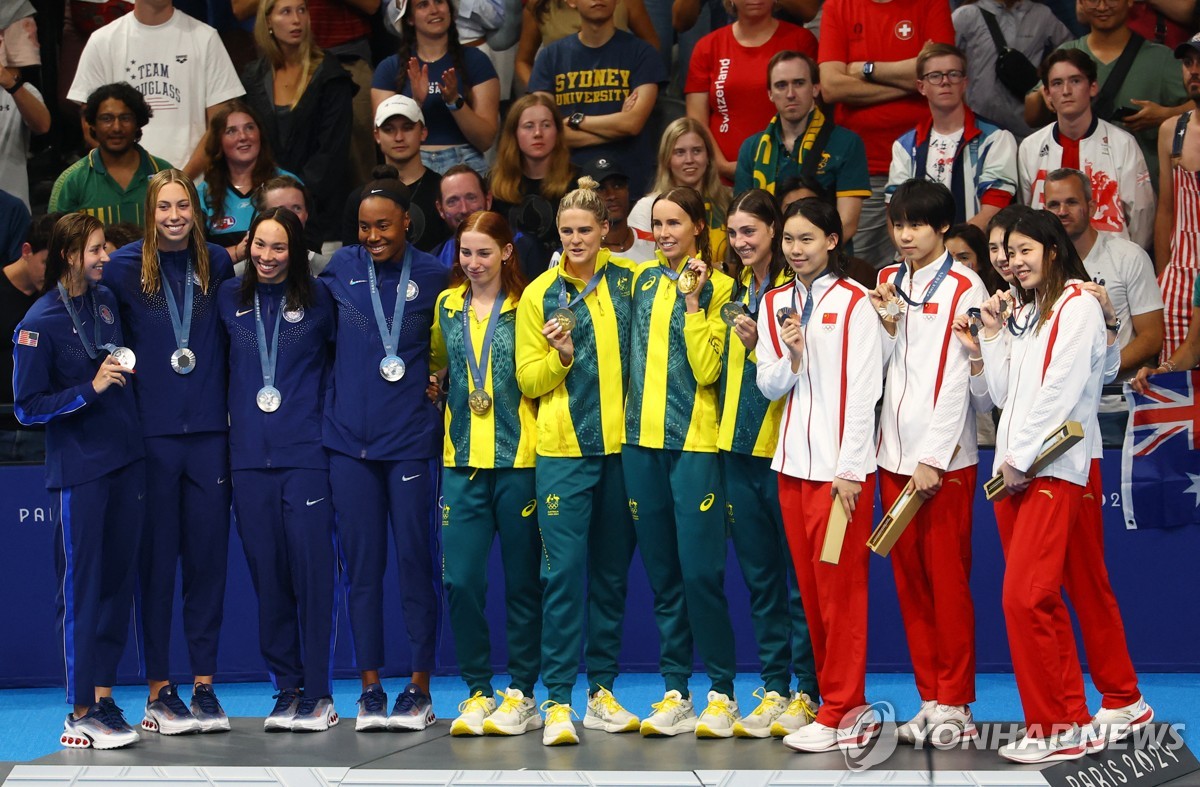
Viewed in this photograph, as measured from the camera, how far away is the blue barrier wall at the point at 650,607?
7141mm

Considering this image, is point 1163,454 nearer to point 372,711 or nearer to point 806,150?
point 806,150

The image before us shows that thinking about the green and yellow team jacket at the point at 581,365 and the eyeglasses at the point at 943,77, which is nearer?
the green and yellow team jacket at the point at 581,365

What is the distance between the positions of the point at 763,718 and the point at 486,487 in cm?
134

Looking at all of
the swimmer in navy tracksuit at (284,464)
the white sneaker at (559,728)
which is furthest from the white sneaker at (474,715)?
the swimmer in navy tracksuit at (284,464)

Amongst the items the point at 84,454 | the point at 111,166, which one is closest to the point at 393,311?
the point at 84,454

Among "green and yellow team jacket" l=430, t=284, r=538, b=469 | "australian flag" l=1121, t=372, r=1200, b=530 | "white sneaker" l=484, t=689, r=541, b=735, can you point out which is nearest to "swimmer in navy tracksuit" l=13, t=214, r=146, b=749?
"green and yellow team jacket" l=430, t=284, r=538, b=469

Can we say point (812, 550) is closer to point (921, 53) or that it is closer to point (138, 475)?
point (138, 475)

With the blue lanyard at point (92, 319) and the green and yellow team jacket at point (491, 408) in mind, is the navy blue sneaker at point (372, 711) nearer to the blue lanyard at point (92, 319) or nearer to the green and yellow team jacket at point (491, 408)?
the green and yellow team jacket at point (491, 408)

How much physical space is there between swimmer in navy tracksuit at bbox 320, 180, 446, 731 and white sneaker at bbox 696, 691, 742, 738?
1.11m

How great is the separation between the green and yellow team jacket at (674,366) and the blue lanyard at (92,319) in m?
2.04

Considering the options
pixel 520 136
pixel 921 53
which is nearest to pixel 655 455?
pixel 520 136

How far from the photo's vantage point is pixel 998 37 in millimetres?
8562

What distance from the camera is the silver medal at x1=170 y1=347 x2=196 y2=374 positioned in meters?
6.00

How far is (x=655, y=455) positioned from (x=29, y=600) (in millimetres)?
3477
